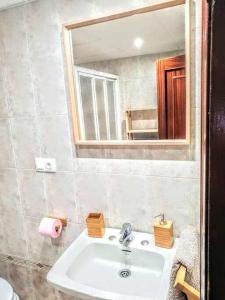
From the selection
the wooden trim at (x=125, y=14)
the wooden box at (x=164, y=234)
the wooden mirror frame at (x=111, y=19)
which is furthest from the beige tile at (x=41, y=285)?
the wooden trim at (x=125, y=14)

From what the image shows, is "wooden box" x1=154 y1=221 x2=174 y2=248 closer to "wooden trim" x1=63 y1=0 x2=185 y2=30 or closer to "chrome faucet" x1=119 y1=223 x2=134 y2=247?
"chrome faucet" x1=119 y1=223 x2=134 y2=247

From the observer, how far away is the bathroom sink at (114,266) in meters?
1.10

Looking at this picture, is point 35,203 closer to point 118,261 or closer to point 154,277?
point 118,261

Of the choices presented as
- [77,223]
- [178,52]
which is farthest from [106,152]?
[178,52]

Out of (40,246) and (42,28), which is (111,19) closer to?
(42,28)

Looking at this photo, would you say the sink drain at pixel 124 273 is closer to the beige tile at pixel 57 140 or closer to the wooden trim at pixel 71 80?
the beige tile at pixel 57 140

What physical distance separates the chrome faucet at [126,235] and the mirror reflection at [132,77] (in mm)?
477

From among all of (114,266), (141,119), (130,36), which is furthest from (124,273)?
(130,36)

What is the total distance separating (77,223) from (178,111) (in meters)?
0.90

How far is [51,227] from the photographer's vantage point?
1421 mm

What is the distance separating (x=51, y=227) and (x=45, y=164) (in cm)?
38

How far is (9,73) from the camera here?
1.43 meters

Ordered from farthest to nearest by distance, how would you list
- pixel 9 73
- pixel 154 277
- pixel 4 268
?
pixel 4 268
pixel 9 73
pixel 154 277

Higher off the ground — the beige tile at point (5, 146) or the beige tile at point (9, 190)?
the beige tile at point (5, 146)
